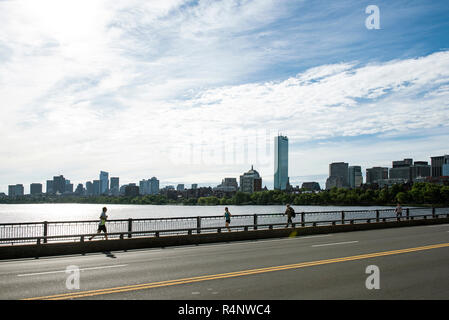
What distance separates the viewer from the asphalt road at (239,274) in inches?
352

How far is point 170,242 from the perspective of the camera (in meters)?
20.4

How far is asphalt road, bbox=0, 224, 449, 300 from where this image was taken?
352 inches

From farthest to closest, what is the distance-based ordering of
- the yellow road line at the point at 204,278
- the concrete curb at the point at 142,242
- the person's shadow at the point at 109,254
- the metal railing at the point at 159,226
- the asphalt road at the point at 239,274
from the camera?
the metal railing at the point at 159,226
the concrete curb at the point at 142,242
the person's shadow at the point at 109,254
the asphalt road at the point at 239,274
the yellow road line at the point at 204,278

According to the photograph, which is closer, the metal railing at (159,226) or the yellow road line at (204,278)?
the yellow road line at (204,278)

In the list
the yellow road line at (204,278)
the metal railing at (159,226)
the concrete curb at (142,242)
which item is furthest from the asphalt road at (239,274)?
the metal railing at (159,226)

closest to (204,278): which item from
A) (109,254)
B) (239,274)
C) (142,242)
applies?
(239,274)

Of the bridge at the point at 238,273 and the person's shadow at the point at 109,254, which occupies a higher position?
the bridge at the point at 238,273

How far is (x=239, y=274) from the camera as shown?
37.2 ft

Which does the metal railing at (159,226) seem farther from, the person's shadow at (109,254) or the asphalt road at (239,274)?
the asphalt road at (239,274)

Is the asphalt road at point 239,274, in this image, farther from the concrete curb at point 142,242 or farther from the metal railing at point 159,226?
the metal railing at point 159,226

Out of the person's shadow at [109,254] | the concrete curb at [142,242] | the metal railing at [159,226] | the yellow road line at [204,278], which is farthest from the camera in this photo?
the metal railing at [159,226]

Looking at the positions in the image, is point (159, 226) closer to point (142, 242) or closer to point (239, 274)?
point (142, 242)

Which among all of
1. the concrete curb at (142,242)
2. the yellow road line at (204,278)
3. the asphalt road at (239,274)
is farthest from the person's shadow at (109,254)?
the yellow road line at (204,278)
